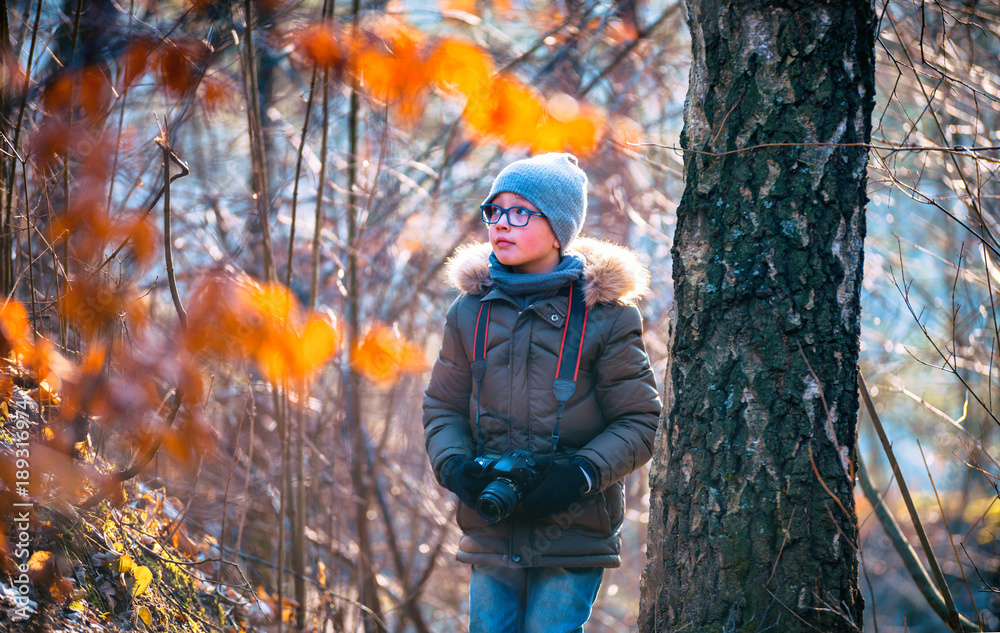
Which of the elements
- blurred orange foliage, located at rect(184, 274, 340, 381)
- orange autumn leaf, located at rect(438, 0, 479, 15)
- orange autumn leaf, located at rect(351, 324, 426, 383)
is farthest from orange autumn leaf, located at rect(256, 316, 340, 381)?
orange autumn leaf, located at rect(438, 0, 479, 15)

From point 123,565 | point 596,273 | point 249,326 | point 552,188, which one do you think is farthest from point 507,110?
point 123,565

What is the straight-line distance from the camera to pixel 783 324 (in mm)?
1665

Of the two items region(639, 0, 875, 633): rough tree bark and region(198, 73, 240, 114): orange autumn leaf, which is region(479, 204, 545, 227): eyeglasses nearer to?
region(639, 0, 875, 633): rough tree bark

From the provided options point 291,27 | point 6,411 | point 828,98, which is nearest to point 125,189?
point 291,27

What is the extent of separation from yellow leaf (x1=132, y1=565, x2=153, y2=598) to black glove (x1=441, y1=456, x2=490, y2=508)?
1083 millimetres

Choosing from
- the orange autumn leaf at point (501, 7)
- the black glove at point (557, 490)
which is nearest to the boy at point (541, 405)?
the black glove at point (557, 490)

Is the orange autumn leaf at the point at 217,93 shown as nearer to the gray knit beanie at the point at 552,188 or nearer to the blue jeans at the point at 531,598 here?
the gray knit beanie at the point at 552,188

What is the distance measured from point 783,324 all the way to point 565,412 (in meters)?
0.71

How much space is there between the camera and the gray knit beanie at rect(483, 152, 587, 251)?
2156 mm

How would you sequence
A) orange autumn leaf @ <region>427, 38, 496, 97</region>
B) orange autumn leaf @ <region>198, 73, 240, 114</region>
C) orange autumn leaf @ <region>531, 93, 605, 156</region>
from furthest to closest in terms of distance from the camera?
1. orange autumn leaf @ <region>531, 93, 605, 156</region>
2. orange autumn leaf @ <region>427, 38, 496, 97</region>
3. orange autumn leaf @ <region>198, 73, 240, 114</region>

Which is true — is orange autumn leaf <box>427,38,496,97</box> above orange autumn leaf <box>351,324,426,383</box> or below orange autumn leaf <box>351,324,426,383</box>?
above

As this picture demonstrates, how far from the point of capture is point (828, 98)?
5.41 ft

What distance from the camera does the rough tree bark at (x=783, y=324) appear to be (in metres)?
→ 1.65

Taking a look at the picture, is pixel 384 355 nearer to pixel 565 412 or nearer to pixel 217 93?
pixel 217 93
